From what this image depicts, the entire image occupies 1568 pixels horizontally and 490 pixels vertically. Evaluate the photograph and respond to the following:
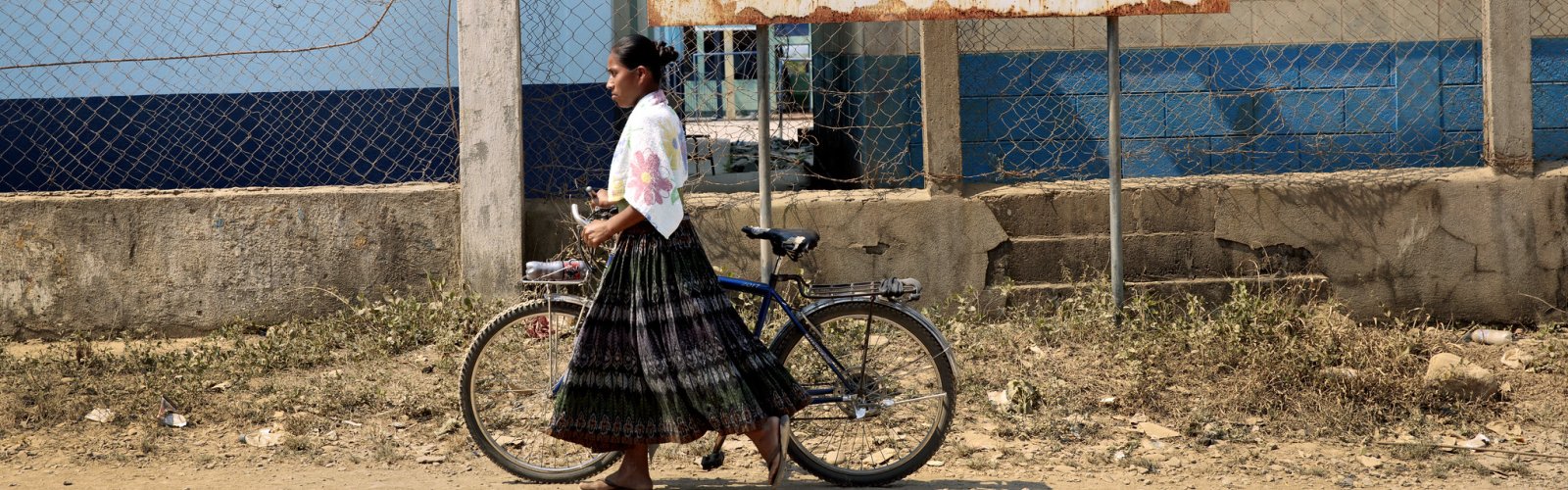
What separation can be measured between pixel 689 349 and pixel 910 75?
3269 millimetres

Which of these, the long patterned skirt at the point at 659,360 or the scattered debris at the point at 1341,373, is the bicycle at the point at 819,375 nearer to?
the long patterned skirt at the point at 659,360

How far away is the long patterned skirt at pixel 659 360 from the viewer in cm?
388

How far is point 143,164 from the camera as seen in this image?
6945 mm

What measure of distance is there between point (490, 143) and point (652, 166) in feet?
9.17

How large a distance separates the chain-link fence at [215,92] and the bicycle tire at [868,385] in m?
3.20

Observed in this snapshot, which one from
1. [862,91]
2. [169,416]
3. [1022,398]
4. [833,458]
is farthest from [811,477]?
[862,91]

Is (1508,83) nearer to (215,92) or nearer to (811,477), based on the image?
(811,477)

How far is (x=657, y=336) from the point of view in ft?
12.8

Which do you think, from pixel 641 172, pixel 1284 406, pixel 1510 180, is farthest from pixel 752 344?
pixel 1510 180

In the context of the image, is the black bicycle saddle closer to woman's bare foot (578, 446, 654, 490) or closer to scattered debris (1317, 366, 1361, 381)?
woman's bare foot (578, 446, 654, 490)

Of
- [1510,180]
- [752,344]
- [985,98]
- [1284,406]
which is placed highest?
[985,98]

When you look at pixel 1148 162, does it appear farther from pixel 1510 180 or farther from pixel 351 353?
pixel 351 353

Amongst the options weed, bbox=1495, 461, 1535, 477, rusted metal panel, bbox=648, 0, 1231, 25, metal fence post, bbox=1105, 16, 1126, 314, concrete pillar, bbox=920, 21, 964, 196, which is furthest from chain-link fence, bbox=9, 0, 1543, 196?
weed, bbox=1495, 461, 1535, 477

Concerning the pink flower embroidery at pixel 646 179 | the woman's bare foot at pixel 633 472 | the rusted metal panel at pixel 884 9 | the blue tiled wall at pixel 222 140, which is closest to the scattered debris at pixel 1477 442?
the rusted metal panel at pixel 884 9
